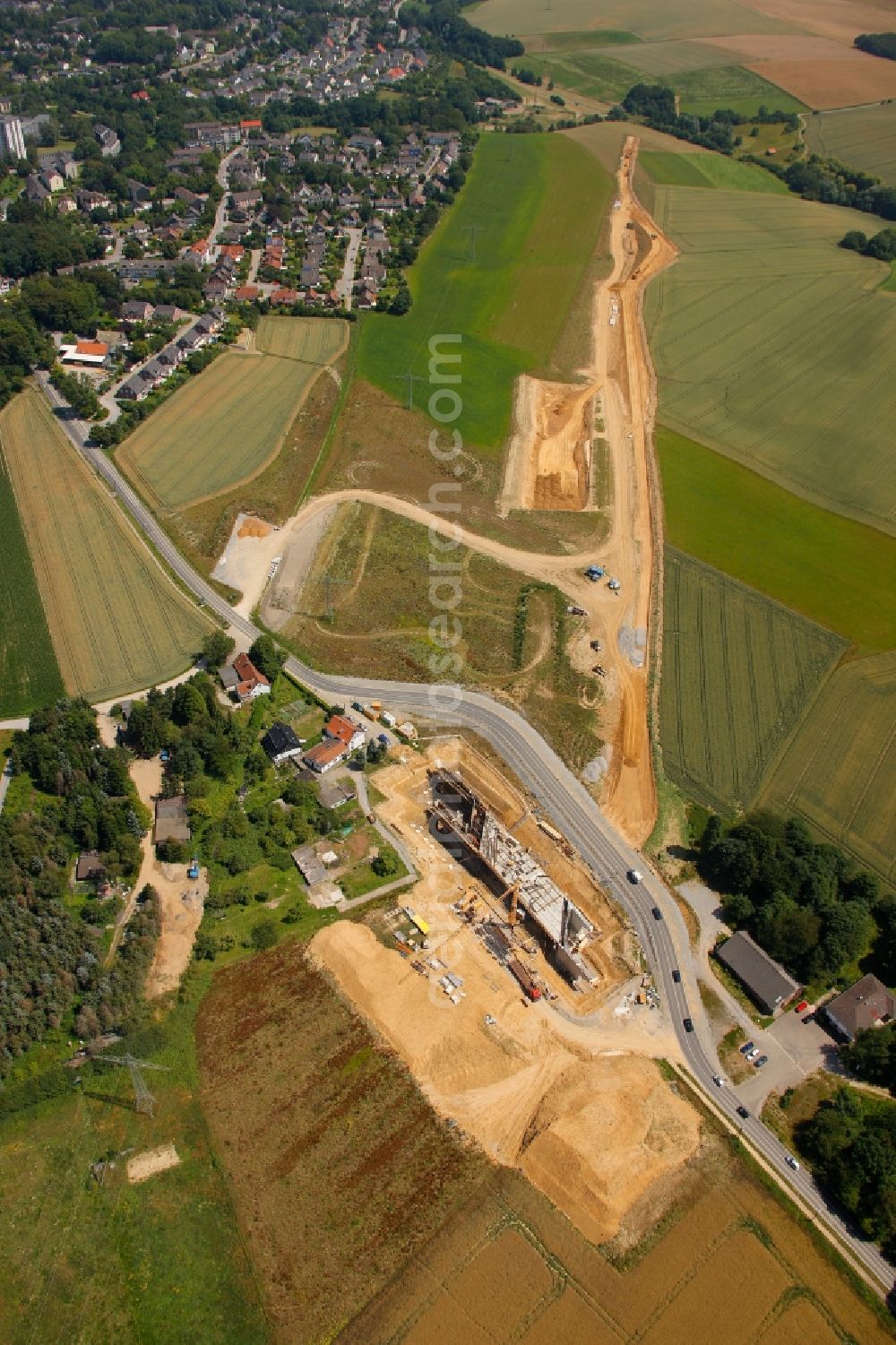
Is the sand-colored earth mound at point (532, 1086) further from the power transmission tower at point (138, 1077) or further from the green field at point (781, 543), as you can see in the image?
the green field at point (781, 543)

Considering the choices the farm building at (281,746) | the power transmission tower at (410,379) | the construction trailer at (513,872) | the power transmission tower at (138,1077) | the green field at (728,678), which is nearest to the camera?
the power transmission tower at (138,1077)

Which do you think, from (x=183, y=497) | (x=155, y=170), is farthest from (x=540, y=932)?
(x=155, y=170)

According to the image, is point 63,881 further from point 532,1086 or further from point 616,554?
point 616,554

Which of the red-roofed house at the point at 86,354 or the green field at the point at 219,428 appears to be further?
the red-roofed house at the point at 86,354

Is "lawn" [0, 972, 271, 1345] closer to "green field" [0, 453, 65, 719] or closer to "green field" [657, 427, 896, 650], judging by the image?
"green field" [0, 453, 65, 719]

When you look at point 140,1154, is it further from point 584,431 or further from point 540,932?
point 584,431

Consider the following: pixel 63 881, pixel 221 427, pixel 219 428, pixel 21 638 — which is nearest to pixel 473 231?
pixel 221 427

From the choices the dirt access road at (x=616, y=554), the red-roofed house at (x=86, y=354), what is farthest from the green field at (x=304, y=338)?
the dirt access road at (x=616, y=554)
